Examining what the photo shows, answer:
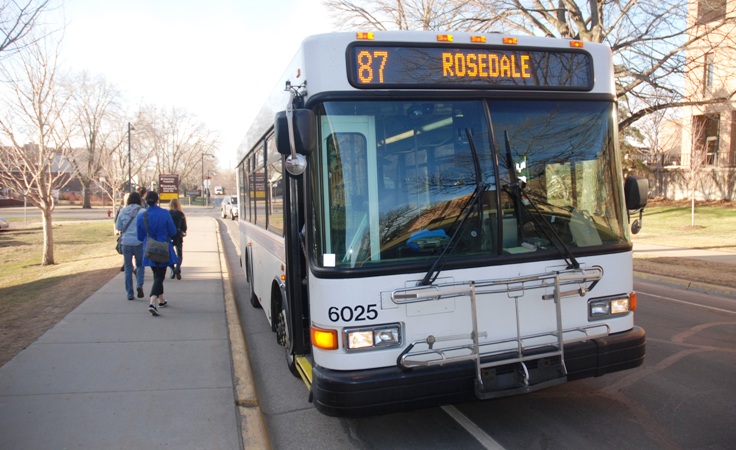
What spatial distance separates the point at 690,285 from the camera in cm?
1087

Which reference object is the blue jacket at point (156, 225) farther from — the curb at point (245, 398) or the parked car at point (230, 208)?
Result: the parked car at point (230, 208)

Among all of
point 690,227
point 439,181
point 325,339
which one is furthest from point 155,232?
point 690,227

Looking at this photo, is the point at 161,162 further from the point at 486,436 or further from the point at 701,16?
the point at 486,436

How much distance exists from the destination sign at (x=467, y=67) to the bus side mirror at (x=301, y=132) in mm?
444

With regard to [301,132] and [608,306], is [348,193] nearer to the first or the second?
[301,132]

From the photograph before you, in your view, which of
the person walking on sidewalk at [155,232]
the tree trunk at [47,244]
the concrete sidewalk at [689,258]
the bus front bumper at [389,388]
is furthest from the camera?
the tree trunk at [47,244]

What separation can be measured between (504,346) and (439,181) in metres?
1.27

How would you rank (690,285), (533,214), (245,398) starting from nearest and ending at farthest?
(533,214)
(245,398)
(690,285)

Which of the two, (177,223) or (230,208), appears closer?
(177,223)

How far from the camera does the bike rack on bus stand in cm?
367

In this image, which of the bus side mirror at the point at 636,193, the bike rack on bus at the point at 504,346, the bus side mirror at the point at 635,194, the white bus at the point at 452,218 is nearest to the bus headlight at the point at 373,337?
the white bus at the point at 452,218

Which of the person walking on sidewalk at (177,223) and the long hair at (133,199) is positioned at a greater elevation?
the long hair at (133,199)

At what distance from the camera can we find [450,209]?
3852mm

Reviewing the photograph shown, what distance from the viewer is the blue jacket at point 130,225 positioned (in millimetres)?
8984
